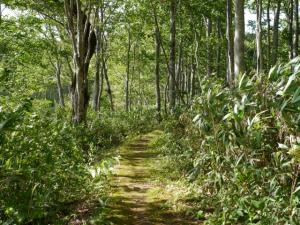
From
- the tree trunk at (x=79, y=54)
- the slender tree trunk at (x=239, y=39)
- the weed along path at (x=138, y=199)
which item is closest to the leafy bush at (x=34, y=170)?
the weed along path at (x=138, y=199)

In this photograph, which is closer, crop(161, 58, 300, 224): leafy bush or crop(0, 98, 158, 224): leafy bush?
crop(161, 58, 300, 224): leafy bush

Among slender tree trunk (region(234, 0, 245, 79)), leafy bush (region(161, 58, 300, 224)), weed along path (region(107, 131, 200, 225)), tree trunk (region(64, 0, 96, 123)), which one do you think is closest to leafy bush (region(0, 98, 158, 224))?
weed along path (region(107, 131, 200, 225))

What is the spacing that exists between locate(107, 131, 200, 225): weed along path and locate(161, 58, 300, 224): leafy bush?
33.6 inches

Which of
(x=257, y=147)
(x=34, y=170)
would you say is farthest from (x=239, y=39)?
(x=34, y=170)

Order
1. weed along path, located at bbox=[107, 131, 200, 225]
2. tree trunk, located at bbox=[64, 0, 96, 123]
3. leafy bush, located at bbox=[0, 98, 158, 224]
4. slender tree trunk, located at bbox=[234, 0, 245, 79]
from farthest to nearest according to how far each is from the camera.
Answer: tree trunk, located at bbox=[64, 0, 96, 123]
slender tree trunk, located at bbox=[234, 0, 245, 79]
weed along path, located at bbox=[107, 131, 200, 225]
leafy bush, located at bbox=[0, 98, 158, 224]

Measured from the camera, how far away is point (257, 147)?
4352mm

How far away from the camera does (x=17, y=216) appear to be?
4168mm

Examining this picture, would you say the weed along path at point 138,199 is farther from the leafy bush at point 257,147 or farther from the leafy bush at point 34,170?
the leafy bush at point 257,147

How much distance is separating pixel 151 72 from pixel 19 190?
105ft

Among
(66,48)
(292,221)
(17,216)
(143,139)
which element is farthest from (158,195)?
→ (66,48)

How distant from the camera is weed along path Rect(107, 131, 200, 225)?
572cm

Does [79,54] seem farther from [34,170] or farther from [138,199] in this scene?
[34,170]

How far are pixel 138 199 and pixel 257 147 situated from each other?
119 inches

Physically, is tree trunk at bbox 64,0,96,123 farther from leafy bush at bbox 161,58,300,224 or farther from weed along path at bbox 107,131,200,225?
leafy bush at bbox 161,58,300,224
